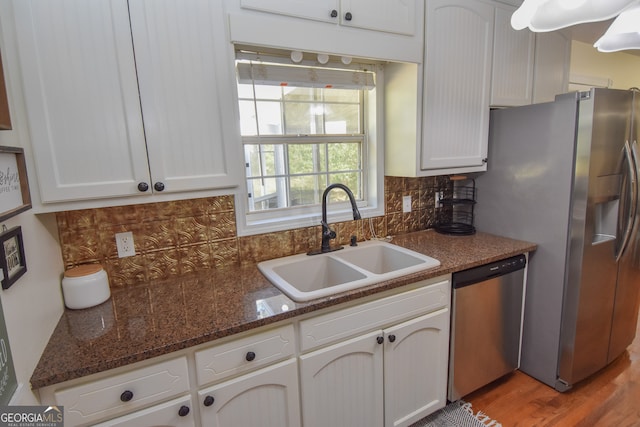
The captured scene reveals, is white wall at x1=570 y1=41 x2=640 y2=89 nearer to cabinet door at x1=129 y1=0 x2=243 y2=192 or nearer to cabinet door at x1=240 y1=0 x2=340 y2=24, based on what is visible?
cabinet door at x1=240 y1=0 x2=340 y2=24

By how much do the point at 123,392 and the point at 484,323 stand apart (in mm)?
1686

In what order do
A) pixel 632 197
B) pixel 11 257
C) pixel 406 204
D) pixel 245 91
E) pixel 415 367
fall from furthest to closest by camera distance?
pixel 406 204
pixel 632 197
pixel 245 91
pixel 415 367
pixel 11 257

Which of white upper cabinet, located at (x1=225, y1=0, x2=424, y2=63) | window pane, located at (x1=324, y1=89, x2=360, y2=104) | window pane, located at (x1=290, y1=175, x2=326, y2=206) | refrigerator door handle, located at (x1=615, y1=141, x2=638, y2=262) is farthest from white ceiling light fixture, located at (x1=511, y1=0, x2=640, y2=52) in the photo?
window pane, located at (x1=290, y1=175, x2=326, y2=206)

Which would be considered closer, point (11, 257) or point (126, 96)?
point (11, 257)

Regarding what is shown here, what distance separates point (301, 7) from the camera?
4.52 feet

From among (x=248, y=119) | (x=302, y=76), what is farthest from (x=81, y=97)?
(x=302, y=76)

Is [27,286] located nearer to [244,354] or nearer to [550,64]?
[244,354]

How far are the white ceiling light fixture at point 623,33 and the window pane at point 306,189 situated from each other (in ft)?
4.78

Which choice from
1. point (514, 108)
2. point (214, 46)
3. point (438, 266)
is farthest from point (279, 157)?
point (514, 108)

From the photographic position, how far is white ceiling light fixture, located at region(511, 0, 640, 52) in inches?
39.0

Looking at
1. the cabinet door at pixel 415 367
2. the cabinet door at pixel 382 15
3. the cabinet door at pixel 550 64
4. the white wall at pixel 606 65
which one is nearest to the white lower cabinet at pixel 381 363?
the cabinet door at pixel 415 367

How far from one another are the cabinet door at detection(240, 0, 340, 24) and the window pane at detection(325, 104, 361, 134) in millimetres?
565

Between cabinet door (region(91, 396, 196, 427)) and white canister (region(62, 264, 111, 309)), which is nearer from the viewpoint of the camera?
cabinet door (region(91, 396, 196, 427))

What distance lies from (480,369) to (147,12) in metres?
2.28
